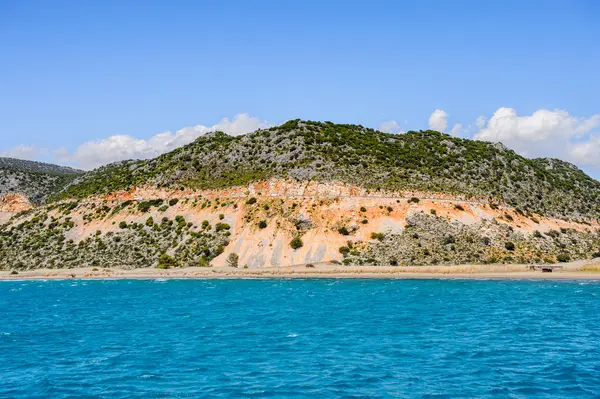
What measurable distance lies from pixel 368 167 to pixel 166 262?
4177 centimetres

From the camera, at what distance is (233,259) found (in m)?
99.2

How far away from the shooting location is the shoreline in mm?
86688

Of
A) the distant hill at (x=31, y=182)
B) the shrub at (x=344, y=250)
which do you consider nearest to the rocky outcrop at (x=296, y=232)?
the shrub at (x=344, y=250)

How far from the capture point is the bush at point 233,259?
98562mm

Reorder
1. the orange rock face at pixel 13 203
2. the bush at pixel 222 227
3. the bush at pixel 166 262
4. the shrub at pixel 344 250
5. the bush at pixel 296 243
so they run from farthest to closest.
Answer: the orange rock face at pixel 13 203
the bush at pixel 222 227
the bush at pixel 166 262
the bush at pixel 296 243
the shrub at pixel 344 250

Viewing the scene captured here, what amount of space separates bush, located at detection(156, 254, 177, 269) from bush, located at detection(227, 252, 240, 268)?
9.58m

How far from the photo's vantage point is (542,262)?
94.4 meters

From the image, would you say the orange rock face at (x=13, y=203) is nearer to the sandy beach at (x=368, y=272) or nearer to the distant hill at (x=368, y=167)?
the distant hill at (x=368, y=167)

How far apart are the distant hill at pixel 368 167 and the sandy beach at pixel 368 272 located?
73.5 feet

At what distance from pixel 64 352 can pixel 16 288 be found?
53745 mm

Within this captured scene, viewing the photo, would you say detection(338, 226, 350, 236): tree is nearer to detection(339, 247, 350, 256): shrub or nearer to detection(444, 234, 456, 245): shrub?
detection(339, 247, 350, 256): shrub

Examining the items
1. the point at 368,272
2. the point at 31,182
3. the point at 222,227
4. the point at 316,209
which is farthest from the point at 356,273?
the point at 31,182

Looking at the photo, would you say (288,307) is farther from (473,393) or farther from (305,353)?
(473,393)

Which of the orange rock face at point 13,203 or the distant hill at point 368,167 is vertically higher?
the distant hill at point 368,167
